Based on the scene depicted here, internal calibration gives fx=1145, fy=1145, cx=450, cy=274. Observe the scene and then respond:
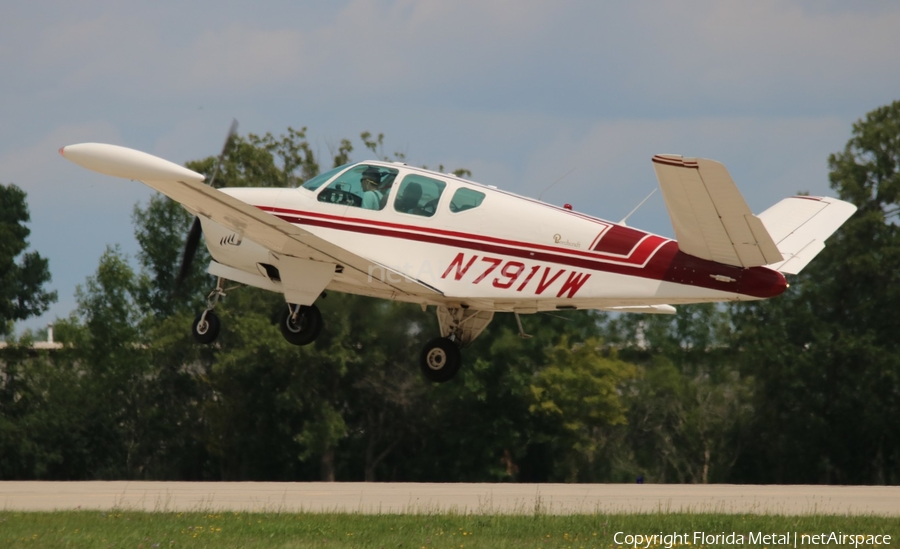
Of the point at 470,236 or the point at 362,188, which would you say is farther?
the point at 362,188

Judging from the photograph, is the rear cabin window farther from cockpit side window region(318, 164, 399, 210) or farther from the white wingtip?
the white wingtip

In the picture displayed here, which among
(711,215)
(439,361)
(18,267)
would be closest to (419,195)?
(439,361)

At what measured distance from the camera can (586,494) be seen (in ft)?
66.9

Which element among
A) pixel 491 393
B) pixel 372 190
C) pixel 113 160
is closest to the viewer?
pixel 113 160

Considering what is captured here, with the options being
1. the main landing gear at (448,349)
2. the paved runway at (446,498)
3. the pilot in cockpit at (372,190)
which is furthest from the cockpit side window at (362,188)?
the paved runway at (446,498)

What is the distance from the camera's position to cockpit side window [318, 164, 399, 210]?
1823cm

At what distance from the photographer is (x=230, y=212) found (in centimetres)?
1661

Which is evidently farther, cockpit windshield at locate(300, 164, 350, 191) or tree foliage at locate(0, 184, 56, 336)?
tree foliage at locate(0, 184, 56, 336)

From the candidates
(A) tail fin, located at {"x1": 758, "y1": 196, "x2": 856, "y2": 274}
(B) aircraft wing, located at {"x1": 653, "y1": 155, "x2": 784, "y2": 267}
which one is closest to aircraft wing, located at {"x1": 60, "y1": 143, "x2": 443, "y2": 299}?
(B) aircraft wing, located at {"x1": 653, "y1": 155, "x2": 784, "y2": 267}

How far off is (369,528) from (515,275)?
4.84 meters

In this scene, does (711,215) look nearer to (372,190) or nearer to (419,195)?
(419,195)

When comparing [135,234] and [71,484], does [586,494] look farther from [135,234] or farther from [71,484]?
[135,234]

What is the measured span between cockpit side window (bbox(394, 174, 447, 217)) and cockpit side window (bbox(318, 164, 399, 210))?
229 mm

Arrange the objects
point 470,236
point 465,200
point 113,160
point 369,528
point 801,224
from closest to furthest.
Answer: point 113,160 → point 369,528 → point 470,236 → point 465,200 → point 801,224
